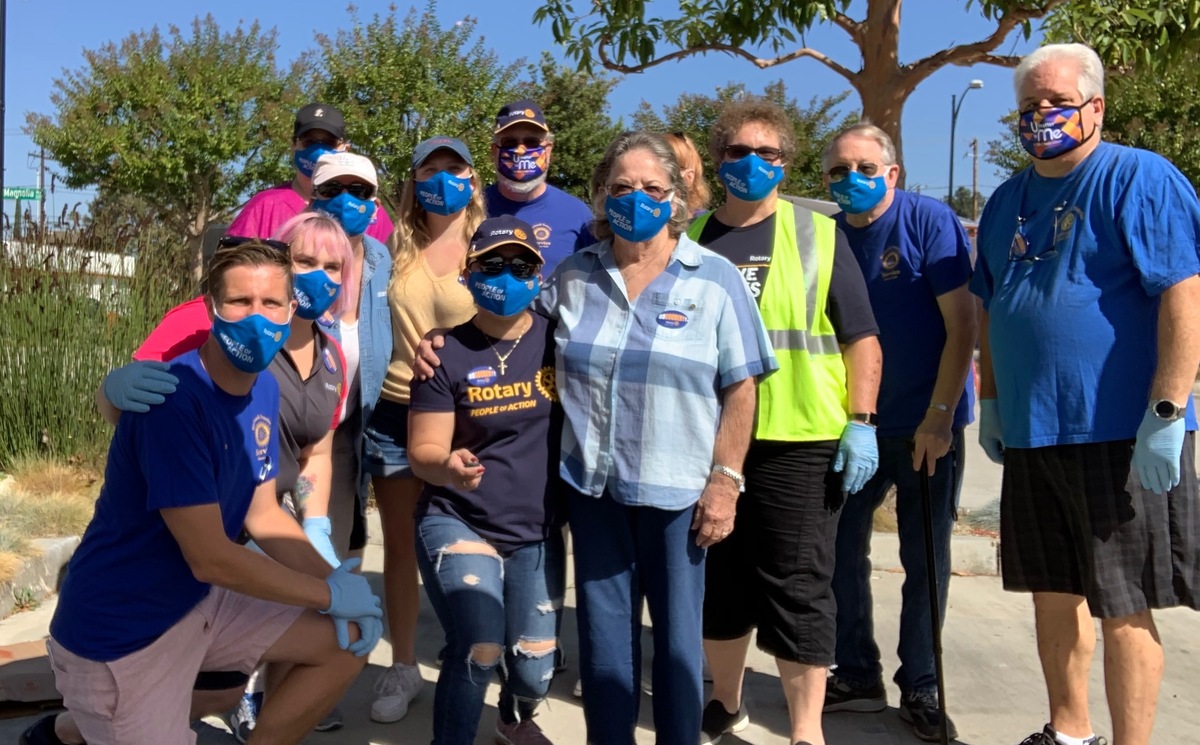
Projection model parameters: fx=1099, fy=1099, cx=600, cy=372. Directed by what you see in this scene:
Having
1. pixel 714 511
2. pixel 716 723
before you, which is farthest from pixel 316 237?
pixel 716 723

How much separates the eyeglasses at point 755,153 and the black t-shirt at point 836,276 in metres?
0.16

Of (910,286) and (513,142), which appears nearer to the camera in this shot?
(910,286)

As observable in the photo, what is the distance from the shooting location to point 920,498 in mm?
3883

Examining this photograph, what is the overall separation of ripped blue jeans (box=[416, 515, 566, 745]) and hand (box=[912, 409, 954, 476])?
132cm

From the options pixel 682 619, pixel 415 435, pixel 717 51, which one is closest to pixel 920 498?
pixel 682 619

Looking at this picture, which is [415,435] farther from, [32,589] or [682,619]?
[32,589]

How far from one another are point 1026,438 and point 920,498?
656mm

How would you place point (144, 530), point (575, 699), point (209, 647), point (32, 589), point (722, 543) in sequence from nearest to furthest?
1. point (144, 530)
2. point (209, 647)
3. point (722, 543)
4. point (575, 699)
5. point (32, 589)

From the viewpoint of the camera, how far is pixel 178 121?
22172 millimetres

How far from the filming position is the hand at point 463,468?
119 inches

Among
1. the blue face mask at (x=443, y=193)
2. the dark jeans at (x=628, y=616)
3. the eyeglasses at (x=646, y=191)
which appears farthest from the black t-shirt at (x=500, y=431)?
the blue face mask at (x=443, y=193)

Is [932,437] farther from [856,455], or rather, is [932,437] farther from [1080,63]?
[1080,63]

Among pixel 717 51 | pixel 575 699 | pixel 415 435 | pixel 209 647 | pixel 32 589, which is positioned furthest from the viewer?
pixel 717 51

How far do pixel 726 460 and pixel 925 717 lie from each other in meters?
1.37
